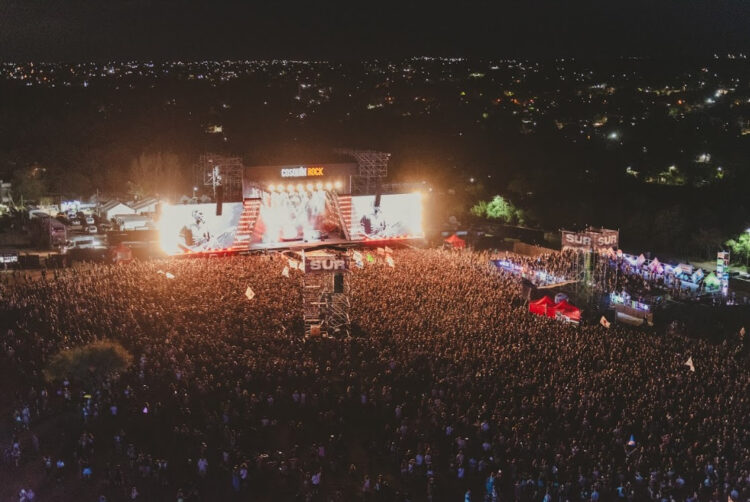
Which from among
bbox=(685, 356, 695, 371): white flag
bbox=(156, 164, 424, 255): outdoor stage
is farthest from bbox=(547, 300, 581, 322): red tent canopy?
bbox=(156, 164, 424, 255): outdoor stage

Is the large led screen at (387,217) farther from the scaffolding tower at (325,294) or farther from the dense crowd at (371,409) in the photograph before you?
the scaffolding tower at (325,294)

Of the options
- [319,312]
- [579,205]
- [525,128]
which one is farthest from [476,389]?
[525,128]

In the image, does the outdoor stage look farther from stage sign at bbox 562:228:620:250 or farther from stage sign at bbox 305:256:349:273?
stage sign at bbox 305:256:349:273

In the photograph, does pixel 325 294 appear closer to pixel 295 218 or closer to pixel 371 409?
pixel 371 409

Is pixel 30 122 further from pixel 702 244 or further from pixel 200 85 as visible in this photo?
pixel 702 244

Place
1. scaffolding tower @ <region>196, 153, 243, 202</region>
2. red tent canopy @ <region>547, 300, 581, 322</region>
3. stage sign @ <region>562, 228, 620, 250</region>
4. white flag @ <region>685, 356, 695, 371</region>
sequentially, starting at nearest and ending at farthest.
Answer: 1. white flag @ <region>685, 356, 695, 371</region>
2. red tent canopy @ <region>547, 300, 581, 322</region>
3. stage sign @ <region>562, 228, 620, 250</region>
4. scaffolding tower @ <region>196, 153, 243, 202</region>

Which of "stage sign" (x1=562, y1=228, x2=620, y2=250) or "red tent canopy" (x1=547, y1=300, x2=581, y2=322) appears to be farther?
"stage sign" (x1=562, y1=228, x2=620, y2=250)

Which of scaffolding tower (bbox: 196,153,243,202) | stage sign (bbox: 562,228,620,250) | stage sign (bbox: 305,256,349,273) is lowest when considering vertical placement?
stage sign (bbox: 305,256,349,273)

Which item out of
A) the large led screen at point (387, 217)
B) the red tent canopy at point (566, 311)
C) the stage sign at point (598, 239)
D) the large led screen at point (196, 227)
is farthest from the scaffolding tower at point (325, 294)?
the large led screen at point (387, 217)
